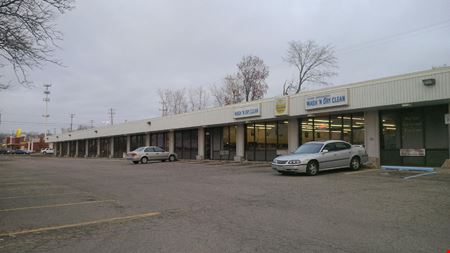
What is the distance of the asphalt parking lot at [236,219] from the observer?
6039 millimetres

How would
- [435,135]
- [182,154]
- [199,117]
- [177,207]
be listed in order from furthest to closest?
[182,154] → [199,117] → [435,135] → [177,207]

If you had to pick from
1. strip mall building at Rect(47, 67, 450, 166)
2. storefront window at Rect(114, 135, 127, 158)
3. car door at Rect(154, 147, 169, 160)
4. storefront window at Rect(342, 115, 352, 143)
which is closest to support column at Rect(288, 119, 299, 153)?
strip mall building at Rect(47, 67, 450, 166)

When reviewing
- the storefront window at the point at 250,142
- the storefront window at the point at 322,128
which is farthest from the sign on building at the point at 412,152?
the storefront window at the point at 250,142

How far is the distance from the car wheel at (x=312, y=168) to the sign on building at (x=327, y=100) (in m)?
5.75

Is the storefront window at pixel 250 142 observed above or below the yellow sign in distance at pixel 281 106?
below

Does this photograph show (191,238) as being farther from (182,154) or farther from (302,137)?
(182,154)

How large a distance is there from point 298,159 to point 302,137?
9650 mm

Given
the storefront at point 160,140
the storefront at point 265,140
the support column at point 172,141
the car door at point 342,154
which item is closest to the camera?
the car door at point 342,154

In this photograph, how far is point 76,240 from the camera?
6.52 meters

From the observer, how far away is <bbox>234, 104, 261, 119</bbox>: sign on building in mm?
27531

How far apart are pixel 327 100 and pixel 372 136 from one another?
3235 mm

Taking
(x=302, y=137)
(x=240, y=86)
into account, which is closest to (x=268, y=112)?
(x=302, y=137)

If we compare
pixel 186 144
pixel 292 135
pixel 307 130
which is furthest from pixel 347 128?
pixel 186 144

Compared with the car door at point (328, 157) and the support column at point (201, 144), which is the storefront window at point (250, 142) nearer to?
the support column at point (201, 144)
